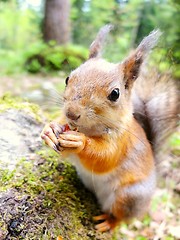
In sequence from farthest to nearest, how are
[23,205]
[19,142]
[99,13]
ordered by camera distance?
1. [99,13]
2. [19,142]
3. [23,205]

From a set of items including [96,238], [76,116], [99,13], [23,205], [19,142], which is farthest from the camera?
[99,13]

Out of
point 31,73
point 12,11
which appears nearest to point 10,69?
point 31,73

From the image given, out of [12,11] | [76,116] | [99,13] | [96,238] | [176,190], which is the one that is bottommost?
[96,238]

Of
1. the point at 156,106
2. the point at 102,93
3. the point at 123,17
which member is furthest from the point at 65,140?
the point at 123,17

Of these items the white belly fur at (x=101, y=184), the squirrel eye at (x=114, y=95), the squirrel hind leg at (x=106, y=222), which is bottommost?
the squirrel hind leg at (x=106, y=222)

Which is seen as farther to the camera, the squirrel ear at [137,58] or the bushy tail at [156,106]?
the bushy tail at [156,106]

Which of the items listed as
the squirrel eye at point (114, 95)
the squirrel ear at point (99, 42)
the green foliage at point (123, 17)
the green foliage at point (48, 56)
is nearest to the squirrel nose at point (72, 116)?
the squirrel eye at point (114, 95)

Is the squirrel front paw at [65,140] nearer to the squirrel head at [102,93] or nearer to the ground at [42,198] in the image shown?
the squirrel head at [102,93]

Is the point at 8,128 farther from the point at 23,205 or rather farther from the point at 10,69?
the point at 10,69
